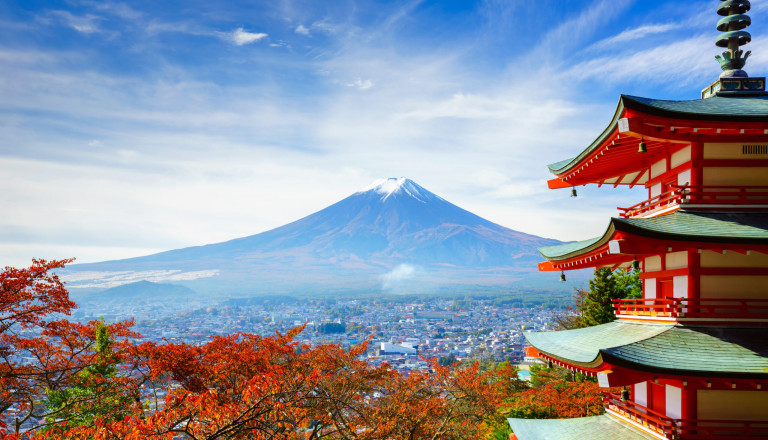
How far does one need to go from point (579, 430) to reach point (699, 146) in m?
4.93

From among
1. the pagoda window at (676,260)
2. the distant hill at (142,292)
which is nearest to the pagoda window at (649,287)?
the pagoda window at (676,260)

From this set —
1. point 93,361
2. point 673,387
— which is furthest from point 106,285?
point 673,387

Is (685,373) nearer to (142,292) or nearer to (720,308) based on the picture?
(720,308)

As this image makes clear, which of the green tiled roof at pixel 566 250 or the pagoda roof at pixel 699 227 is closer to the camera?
the pagoda roof at pixel 699 227

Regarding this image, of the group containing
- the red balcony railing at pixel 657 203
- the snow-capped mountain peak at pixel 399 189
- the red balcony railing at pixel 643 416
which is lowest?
the red balcony railing at pixel 643 416

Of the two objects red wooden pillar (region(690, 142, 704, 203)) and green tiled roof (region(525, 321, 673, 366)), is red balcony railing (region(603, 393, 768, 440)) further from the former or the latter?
red wooden pillar (region(690, 142, 704, 203))

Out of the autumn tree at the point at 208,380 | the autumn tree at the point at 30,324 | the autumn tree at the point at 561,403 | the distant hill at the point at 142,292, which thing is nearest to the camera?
the autumn tree at the point at 30,324

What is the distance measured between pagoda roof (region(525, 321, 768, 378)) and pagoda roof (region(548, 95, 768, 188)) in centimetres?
261

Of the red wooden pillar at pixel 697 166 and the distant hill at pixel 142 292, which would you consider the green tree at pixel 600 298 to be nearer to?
the red wooden pillar at pixel 697 166

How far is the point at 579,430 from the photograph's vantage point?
8594mm

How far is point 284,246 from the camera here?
162 metres

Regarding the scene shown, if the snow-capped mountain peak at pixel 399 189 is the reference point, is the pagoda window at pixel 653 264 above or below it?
below

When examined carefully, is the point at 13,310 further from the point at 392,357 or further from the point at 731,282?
the point at 392,357

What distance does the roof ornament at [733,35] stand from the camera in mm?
7914
